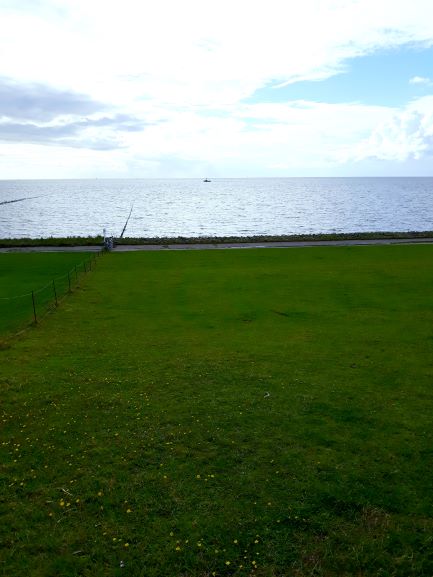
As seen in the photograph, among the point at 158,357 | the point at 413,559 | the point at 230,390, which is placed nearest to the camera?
the point at 413,559

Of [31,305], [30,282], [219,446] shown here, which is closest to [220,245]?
[30,282]

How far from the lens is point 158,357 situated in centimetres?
2084

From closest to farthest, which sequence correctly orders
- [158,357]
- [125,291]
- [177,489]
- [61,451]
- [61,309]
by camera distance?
[177,489] < [61,451] < [158,357] < [61,309] < [125,291]

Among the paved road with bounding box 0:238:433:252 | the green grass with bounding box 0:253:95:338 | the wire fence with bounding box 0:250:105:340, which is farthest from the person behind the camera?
the paved road with bounding box 0:238:433:252

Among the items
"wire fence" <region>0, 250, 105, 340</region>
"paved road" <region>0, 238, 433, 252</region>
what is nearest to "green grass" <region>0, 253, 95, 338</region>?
"wire fence" <region>0, 250, 105, 340</region>

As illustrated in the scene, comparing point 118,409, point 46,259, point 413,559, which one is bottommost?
point 413,559

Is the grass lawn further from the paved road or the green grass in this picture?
the paved road

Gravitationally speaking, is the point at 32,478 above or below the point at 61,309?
below

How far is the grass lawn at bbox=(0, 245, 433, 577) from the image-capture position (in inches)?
377

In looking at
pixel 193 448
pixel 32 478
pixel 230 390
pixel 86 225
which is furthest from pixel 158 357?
pixel 86 225

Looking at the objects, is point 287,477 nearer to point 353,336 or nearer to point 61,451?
point 61,451

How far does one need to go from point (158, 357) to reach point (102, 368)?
2.63m

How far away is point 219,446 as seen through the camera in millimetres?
13320

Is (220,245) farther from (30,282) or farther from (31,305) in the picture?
(31,305)
